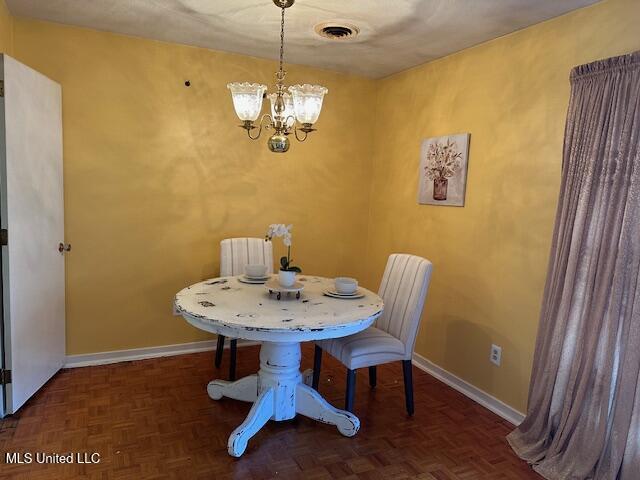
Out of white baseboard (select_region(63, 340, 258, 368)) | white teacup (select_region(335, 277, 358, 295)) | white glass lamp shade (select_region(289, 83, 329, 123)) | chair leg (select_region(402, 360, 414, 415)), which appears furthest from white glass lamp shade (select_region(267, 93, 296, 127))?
white baseboard (select_region(63, 340, 258, 368))

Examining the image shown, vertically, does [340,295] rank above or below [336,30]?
below

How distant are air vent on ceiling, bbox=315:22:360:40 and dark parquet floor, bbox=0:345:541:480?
235 cm

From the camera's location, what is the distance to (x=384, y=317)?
2.87 m

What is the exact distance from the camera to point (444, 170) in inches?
127

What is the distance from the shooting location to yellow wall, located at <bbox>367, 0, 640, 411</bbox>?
94.6 inches

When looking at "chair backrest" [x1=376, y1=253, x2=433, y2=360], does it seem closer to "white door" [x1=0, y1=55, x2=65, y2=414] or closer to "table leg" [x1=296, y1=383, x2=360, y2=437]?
"table leg" [x1=296, y1=383, x2=360, y2=437]

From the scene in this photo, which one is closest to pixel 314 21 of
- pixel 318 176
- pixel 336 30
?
pixel 336 30

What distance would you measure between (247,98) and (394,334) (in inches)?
64.3

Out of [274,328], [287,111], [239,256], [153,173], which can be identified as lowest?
[274,328]

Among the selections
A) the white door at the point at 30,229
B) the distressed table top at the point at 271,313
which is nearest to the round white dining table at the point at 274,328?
the distressed table top at the point at 271,313

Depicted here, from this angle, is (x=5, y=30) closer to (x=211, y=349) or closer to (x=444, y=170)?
(x=211, y=349)

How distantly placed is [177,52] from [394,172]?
196 centimetres

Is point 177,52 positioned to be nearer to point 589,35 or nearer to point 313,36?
point 313,36

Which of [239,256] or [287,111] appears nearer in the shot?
[287,111]
